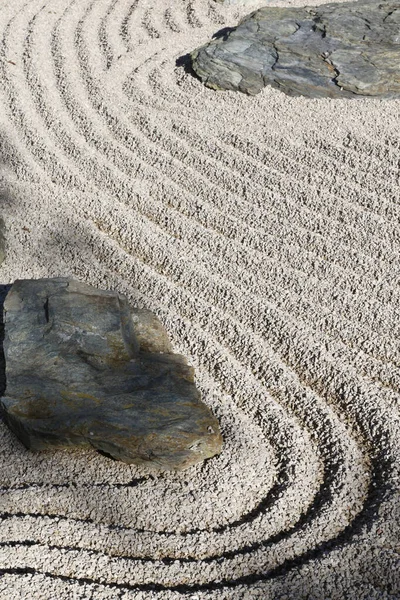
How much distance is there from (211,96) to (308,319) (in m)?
1.53

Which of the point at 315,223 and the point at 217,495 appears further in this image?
the point at 315,223

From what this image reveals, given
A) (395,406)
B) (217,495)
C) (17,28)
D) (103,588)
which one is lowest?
(395,406)

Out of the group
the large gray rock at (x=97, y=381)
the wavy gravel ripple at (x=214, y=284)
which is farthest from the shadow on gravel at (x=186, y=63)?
the large gray rock at (x=97, y=381)

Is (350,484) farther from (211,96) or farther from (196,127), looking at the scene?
(211,96)

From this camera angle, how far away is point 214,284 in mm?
2441

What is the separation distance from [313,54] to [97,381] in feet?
7.56

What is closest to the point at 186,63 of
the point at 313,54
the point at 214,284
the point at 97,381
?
the point at 313,54

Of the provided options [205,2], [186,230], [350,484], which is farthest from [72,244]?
[205,2]

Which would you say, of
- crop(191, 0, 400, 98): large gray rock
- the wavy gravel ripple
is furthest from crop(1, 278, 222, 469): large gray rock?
crop(191, 0, 400, 98): large gray rock

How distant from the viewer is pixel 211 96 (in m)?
3.38

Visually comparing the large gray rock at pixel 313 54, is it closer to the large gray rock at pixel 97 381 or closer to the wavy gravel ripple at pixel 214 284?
the wavy gravel ripple at pixel 214 284

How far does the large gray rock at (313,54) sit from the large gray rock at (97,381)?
1.75m

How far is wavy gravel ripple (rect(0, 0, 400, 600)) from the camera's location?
1573mm

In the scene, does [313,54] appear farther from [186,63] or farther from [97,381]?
[97,381]
